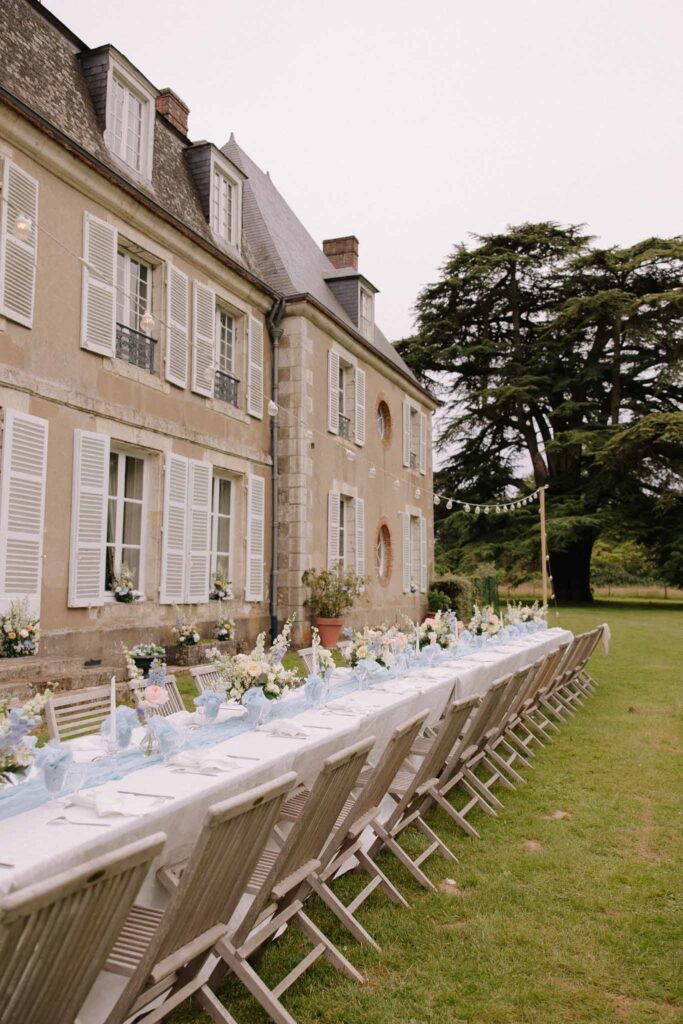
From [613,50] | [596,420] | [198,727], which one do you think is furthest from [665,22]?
[596,420]

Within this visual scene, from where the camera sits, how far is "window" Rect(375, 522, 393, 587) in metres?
16.6

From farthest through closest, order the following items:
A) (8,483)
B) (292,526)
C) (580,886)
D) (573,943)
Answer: (292,526)
(8,483)
(580,886)
(573,943)

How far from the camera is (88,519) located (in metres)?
8.65

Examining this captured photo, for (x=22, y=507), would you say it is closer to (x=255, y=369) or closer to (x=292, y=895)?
(x=255, y=369)

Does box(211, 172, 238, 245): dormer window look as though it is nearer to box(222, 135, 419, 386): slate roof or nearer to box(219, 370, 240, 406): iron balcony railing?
box(222, 135, 419, 386): slate roof

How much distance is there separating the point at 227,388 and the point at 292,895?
31.6ft

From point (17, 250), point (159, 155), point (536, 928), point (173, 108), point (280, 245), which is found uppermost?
point (173, 108)

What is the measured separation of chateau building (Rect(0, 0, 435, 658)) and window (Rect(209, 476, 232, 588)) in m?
0.03

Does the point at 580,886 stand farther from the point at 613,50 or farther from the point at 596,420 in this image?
the point at 596,420

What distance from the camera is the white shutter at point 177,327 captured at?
33.7 feet

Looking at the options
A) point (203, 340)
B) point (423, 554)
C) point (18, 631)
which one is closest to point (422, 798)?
point (18, 631)

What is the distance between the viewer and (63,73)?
944 cm

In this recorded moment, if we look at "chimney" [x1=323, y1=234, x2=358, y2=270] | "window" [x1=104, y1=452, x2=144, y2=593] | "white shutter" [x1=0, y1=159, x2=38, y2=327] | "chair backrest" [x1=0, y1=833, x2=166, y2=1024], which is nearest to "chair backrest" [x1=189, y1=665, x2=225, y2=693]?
"chair backrest" [x1=0, y1=833, x2=166, y2=1024]

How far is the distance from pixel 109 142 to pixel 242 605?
20.9ft
